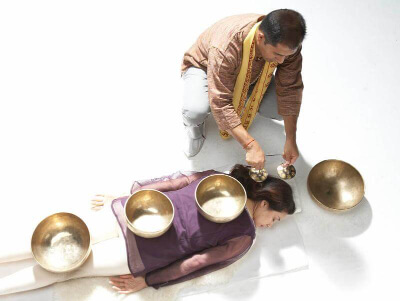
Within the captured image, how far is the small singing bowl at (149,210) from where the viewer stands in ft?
5.36

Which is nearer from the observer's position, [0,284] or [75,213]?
[0,284]

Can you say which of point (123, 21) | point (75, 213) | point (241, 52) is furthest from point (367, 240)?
point (123, 21)

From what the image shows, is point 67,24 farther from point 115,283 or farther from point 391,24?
point 391,24

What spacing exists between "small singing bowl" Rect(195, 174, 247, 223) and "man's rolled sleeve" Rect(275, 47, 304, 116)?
0.37m

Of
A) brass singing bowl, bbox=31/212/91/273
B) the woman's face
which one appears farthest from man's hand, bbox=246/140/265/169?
brass singing bowl, bbox=31/212/91/273

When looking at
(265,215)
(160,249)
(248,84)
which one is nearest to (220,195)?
(265,215)

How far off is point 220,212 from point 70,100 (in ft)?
3.03

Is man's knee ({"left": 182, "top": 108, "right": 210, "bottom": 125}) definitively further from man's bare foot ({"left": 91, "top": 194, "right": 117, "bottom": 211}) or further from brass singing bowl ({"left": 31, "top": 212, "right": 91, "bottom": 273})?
brass singing bowl ({"left": 31, "top": 212, "right": 91, "bottom": 273})

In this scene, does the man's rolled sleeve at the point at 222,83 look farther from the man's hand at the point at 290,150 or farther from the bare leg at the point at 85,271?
the bare leg at the point at 85,271

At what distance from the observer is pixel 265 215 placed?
5.53ft

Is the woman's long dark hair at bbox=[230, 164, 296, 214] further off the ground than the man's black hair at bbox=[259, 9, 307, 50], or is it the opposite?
the man's black hair at bbox=[259, 9, 307, 50]

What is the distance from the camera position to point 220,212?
1.71 meters

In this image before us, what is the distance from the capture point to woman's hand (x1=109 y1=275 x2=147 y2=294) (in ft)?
5.24

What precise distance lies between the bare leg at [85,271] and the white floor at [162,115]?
73 mm
